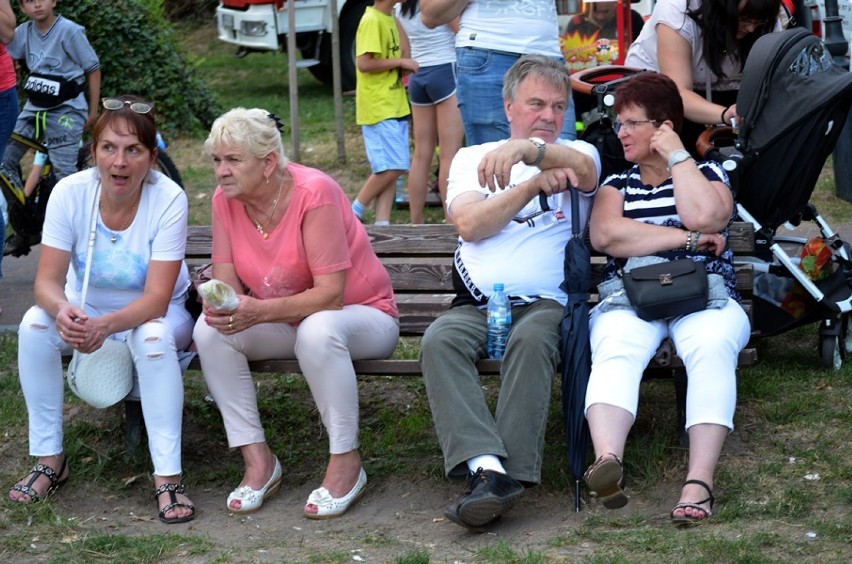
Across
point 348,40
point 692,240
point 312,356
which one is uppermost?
point 692,240

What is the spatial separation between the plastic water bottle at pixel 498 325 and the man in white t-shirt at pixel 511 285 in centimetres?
3

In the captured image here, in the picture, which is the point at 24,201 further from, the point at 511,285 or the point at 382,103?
the point at 511,285

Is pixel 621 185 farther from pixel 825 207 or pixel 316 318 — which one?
pixel 825 207

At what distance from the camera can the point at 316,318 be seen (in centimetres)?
449

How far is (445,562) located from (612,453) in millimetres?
628

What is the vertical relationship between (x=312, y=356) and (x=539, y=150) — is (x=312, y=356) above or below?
below

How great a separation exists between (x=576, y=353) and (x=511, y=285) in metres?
0.43

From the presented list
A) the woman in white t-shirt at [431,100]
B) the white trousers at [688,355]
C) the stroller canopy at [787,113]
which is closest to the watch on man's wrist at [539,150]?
the white trousers at [688,355]

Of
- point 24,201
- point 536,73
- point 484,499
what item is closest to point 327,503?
point 484,499

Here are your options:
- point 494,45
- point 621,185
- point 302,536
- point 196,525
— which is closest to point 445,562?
point 302,536

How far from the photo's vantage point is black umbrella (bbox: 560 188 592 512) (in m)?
4.27

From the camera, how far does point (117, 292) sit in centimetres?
477

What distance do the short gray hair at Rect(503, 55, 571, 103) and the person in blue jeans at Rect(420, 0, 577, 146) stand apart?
50.5 inches

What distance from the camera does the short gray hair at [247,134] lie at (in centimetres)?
Result: 450
